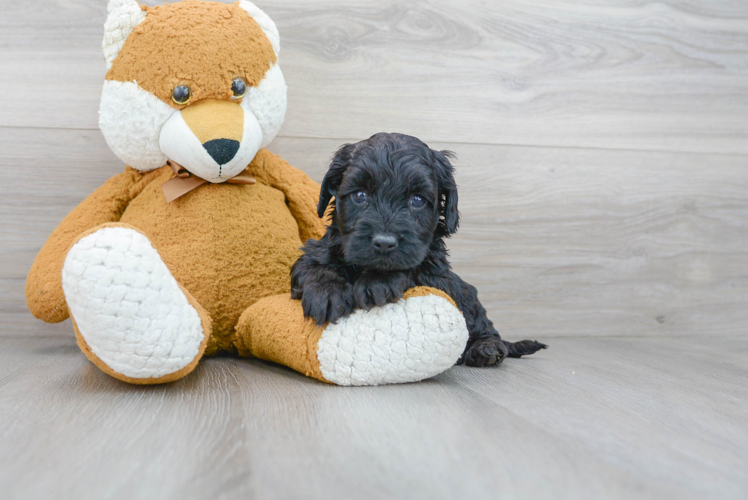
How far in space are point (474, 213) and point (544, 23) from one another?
0.64 metres

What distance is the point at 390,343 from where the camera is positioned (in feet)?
3.41

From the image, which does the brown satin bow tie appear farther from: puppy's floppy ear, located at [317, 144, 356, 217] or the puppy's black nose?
the puppy's black nose

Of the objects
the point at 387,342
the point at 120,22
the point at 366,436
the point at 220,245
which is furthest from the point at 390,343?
the point at 120,22

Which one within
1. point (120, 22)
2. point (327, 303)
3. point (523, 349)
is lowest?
point (523, 349)

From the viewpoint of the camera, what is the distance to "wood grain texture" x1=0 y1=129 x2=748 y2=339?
182 centimetres

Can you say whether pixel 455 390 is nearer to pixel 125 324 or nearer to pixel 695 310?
pixel 125 324

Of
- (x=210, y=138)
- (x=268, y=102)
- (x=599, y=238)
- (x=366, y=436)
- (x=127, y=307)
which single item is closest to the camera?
(x=366, y=436)

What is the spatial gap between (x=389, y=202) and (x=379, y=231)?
76 millimetres

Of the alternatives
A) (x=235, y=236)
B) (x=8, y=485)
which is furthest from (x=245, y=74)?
(x=8, y=485)

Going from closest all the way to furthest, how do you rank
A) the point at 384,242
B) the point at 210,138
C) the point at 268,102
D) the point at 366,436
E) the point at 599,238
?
the point at 366,436
the point at 384,242
the point at 210,138
the point at 268,102
the point at 599,238

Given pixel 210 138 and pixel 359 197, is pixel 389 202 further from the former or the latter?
pixel 210 138

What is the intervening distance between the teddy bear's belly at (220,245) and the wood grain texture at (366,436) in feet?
0.49

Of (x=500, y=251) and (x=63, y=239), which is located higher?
(x=63, y=239)

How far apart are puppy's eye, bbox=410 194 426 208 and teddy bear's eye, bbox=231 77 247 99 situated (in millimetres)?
470
